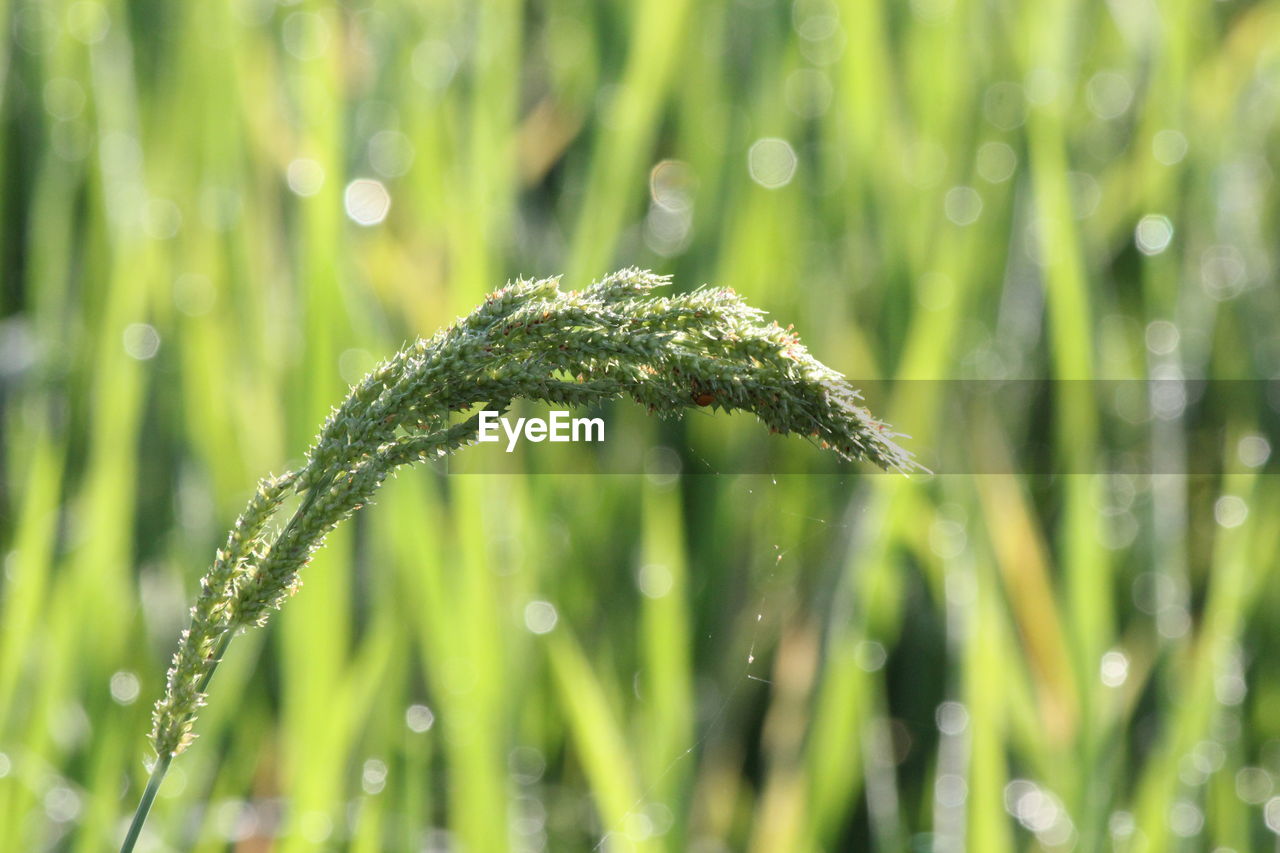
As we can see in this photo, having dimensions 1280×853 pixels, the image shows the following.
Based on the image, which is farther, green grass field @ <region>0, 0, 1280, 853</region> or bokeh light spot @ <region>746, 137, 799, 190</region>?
bokeh light spot @ <region>746, 137, 799, 190</region>

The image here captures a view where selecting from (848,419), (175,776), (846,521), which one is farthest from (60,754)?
(848,419)

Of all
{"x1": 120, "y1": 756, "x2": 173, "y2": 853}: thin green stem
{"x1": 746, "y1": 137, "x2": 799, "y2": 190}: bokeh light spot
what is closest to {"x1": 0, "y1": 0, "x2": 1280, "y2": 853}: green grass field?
{"x1": 746, "y1": 137, "x2": 799, "y2": 190}: bokeh light spot

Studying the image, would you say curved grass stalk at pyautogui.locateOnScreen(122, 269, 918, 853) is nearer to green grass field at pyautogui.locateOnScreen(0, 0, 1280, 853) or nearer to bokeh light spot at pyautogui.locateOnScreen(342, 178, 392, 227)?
green grass field at pyautogui.locateOnScreen(0, 0, 1280, 853)

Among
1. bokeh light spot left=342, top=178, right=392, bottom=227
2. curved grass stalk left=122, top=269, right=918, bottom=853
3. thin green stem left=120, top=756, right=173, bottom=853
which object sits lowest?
thin green stem left=120, top=756, right=173, bottom=853

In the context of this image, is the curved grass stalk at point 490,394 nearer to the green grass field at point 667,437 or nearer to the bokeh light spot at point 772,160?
the green grass field at point 667,437

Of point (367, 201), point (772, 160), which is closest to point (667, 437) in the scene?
point (772, 160)

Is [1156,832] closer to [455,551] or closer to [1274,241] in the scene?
Result: [455,551]
